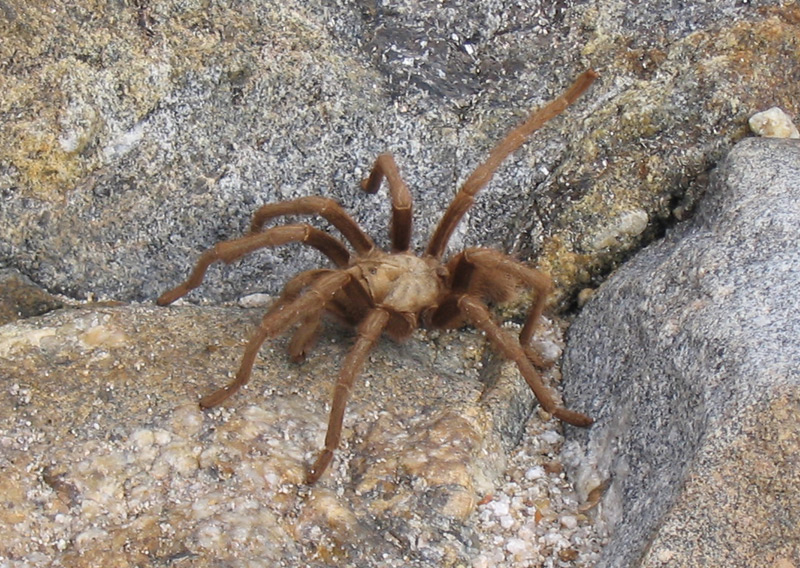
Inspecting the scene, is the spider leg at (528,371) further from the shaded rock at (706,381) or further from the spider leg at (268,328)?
the spider leg at (268,328)

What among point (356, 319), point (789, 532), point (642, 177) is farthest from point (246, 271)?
point (789, 532)

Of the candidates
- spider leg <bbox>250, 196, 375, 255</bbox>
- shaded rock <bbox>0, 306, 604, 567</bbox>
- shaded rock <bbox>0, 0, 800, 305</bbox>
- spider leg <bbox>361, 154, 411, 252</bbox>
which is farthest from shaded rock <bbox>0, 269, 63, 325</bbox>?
spider leg <bbox>361, 154, 411, 252</bbox>

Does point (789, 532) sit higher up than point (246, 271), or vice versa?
point (789, 532)

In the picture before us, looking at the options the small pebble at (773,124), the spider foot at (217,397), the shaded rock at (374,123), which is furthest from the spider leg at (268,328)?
the small pebble at (773,124)

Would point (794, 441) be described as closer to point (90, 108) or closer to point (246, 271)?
point (246, 271)

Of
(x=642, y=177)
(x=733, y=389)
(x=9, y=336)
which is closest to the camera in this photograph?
(x=733, y=389)
